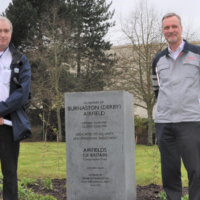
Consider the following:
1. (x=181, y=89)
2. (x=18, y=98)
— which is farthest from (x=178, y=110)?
(x=18, y=98)

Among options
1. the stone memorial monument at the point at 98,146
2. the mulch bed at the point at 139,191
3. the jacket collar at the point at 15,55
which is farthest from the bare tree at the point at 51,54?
the jacket collar at the point at 15,55

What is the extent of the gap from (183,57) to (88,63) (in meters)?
21.8

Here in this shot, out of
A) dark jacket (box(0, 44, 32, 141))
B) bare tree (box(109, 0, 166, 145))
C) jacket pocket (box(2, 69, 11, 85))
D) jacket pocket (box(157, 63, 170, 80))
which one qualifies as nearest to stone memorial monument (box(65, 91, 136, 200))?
jacket pocket (box(157, 63, 170, 80))

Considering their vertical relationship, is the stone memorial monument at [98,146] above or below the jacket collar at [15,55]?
below

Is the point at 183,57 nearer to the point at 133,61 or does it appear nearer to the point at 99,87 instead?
the point at 133,61

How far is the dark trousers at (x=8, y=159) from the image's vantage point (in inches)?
138

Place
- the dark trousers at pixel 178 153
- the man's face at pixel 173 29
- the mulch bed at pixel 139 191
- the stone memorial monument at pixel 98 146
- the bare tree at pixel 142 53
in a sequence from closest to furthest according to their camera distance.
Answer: the dark trousers at pixel 178 153 < the man's face at pixel 173 29 < the stone memorial monument at pixel 98 146 < the mulch bed at pixel 139 191 < the bare tree at pixel 142 53

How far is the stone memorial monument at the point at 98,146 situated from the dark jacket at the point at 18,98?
110cm

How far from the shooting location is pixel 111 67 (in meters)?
23.8

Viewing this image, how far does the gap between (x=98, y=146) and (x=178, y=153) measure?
1225 mm

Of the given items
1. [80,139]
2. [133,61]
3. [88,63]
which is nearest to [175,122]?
[80,139]

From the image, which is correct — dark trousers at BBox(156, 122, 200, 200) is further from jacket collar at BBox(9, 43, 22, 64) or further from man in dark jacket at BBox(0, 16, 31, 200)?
jacket collar at BBox(9, 43, 22, 64)

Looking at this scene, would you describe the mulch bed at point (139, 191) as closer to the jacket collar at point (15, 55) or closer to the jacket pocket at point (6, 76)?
the jacket pocket at point (6, 76)

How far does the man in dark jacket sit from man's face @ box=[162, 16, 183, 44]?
1657 millimetres
